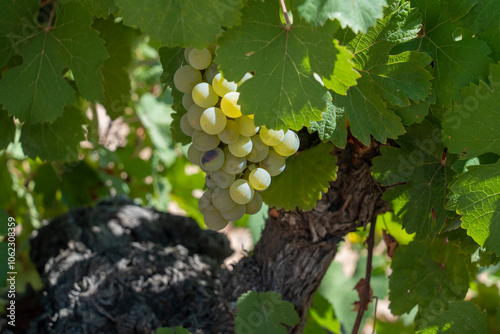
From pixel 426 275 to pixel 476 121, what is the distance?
50 cm

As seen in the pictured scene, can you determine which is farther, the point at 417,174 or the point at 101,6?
the point at 417,174

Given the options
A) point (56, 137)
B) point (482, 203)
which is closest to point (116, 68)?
point (56, 137)

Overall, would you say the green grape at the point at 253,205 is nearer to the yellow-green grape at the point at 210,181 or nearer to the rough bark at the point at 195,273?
the yellow-green grape at the point at 210,181

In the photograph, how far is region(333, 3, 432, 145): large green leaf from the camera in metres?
0.82

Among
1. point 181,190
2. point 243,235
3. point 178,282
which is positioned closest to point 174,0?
point 178,282

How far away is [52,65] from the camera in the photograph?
0.96 meters

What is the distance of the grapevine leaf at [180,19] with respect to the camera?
692 mm

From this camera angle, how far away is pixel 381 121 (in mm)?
847

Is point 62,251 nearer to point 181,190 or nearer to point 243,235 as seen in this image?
point 181,190

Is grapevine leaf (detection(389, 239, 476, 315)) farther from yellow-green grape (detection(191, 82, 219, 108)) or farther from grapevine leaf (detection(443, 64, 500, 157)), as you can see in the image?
yellow-green grape (detection(191, 82, 219, 108))

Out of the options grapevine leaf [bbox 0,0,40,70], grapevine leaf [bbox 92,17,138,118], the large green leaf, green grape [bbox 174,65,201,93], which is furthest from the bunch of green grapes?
grapevine leaf [bbox 92,17,138,118]

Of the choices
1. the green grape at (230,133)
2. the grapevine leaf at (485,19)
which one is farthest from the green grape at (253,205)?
the grapevine leaf at (485,19)

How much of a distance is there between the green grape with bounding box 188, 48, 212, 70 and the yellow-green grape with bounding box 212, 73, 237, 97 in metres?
0.04

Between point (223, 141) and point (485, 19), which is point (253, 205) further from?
point (485, 19)
